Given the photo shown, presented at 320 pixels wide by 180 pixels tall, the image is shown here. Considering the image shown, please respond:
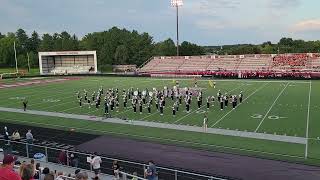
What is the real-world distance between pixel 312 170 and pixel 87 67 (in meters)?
53.4

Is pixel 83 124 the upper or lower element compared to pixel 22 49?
lower

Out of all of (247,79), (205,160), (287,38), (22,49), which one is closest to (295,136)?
(205,160)

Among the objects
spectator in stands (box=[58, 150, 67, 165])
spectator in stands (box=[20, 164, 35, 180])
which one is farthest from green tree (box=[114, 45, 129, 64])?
spectator in stands (box=[20, 164, 35, 180])

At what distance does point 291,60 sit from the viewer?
169ft

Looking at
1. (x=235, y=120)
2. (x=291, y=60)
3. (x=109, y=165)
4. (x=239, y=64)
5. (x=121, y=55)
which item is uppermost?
(x=121, y=55)

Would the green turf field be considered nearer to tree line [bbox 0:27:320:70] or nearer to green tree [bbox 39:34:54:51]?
tree line [bbox 0:27:320:70]

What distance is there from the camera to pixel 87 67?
2445 inches

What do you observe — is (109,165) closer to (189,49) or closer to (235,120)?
(235,120)

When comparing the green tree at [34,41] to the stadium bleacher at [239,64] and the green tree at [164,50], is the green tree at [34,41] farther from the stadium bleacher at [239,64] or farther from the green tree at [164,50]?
the stadium bleacher at [239,64]

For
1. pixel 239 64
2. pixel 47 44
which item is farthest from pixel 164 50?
pixel 47 44

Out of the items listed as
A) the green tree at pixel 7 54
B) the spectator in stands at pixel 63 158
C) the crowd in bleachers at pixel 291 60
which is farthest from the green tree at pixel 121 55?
the spectator in stands at pixel 63 158

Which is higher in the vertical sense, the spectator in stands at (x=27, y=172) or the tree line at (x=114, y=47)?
the tree line at (x=114, y=47)

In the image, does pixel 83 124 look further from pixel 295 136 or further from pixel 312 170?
pixel 312 170

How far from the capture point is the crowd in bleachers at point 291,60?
50.9 metres
